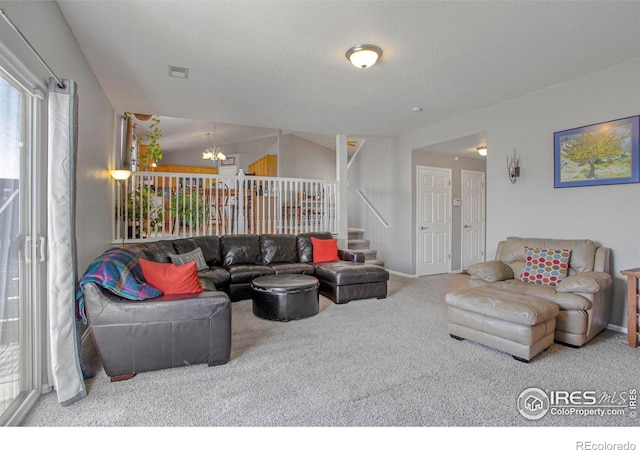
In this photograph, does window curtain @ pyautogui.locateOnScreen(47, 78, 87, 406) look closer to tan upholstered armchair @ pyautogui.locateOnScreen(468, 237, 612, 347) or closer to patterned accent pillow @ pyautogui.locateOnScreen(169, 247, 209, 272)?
patterned accent pillow @ pyautogui.locateOnScreen(169, 247, 209, 272)

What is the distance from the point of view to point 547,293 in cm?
293

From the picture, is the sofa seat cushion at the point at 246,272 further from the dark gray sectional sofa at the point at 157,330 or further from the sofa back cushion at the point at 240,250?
the dark gray sectional sofa at the point at 157,330

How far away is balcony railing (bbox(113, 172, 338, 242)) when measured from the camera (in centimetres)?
488

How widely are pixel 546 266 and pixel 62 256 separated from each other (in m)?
4.13

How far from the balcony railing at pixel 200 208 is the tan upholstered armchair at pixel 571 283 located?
10.1 ft

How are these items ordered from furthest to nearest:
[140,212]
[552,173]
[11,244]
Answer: [140,212], [552,173], [11,244]

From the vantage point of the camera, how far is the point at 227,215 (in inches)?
230

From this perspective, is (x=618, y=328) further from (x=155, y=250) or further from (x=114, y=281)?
(x=155, y=250)

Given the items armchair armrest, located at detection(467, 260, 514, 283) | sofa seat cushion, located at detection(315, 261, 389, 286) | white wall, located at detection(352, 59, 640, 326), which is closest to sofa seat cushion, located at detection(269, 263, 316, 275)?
sofa seat cushion, located at detection(315, 261, 389, 286)

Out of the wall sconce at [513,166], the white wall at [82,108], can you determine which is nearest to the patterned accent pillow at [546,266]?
the wall sconce at [513,166]

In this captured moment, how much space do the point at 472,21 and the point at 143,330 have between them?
3347 millimetres

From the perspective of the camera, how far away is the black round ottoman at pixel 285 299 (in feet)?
11.4

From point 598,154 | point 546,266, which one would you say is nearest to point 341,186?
point 546,266
